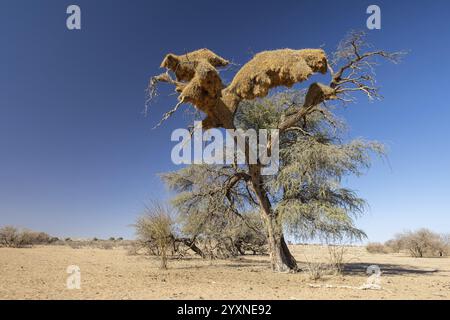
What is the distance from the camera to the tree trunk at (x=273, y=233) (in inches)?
566

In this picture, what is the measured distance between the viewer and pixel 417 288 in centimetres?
1025

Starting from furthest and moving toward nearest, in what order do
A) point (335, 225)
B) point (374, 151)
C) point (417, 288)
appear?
point (374, 151) < point (335, 225) < point (417, 288)

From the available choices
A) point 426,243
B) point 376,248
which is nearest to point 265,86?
point 426,243

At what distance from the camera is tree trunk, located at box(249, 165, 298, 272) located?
14.4 meters

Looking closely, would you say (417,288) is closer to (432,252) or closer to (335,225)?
(335,225)

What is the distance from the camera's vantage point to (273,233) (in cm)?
1439

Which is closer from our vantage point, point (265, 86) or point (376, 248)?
point (265, 86)

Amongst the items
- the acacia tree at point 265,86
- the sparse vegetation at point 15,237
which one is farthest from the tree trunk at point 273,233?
the sparse vegetation at point 15,237

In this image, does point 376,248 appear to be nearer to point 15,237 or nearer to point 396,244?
point 396,244

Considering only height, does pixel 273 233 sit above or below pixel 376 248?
above

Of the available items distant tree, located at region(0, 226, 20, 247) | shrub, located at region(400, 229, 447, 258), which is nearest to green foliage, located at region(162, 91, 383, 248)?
shrub, located at region(400, 229, 447, 258)
